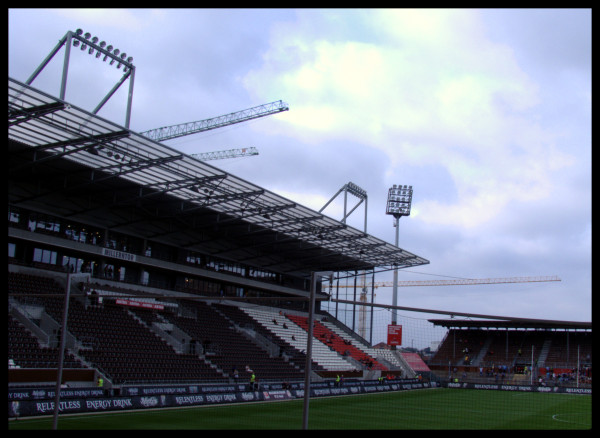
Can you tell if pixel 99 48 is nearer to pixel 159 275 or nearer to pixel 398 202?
pixel 159 275

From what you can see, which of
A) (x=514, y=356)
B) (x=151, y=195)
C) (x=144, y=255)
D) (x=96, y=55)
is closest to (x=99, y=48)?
(x=96, y=55)

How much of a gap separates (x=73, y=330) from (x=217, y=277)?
19.8m

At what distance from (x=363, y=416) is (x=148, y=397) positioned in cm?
989

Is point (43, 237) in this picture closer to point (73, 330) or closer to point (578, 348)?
point (73, 330)

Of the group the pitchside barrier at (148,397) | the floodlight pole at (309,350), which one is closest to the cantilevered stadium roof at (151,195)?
the pitchside barrier at (148,397)

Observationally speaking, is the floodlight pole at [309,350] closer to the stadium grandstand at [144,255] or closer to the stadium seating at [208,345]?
the stadium seating at [208,345]

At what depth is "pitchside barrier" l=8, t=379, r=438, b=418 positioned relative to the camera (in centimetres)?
2012

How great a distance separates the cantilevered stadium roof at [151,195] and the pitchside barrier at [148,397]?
11.8m

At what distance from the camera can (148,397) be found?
24.4 m

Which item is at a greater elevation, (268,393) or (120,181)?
(120,181)

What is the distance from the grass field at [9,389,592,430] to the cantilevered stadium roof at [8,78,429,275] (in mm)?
13001

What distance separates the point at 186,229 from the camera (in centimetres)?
4709

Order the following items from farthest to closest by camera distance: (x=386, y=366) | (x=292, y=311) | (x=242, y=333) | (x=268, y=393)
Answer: (x=292, y=311) → (x=386, y=366) → (x=242, y=333) → (x=268, y=393)
